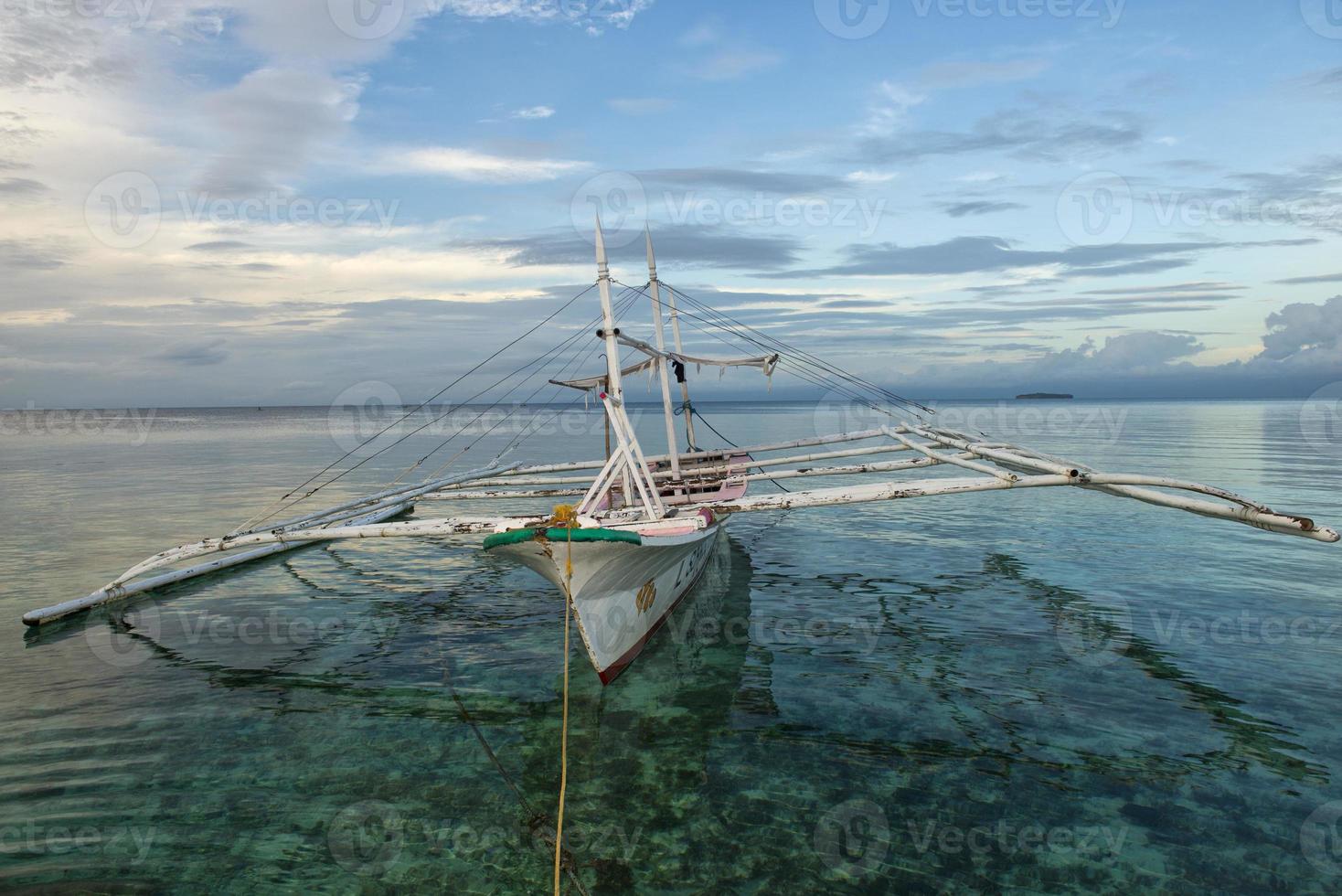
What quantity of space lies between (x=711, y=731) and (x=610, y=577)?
2.48m

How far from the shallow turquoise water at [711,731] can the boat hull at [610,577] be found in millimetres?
596

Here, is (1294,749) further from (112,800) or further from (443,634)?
(112,800)

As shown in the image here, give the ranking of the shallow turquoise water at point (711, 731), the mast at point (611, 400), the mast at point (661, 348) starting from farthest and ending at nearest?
the mast at point (661, 348) < the mast at point (611, 400) < the shallow turquoise water at point (711, 731)

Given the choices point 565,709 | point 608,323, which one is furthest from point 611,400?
point 565,709

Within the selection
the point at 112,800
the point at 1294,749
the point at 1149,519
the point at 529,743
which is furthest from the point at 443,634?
the point at 1149,519

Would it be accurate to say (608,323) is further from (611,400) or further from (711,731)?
(711,731)

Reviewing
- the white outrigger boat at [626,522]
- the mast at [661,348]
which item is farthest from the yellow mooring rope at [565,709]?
the mast at [661,348]

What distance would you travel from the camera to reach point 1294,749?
27.4 feet

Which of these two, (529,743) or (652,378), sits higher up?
(652,378)

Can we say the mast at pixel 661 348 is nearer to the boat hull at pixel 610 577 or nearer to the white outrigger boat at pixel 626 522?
the white outrigger boat at pixel 626 522

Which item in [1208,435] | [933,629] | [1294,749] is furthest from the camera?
[1208,435]

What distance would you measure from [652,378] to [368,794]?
10.6 meters

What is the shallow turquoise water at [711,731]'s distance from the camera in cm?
643

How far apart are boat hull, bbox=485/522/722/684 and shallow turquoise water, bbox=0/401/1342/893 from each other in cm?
60
